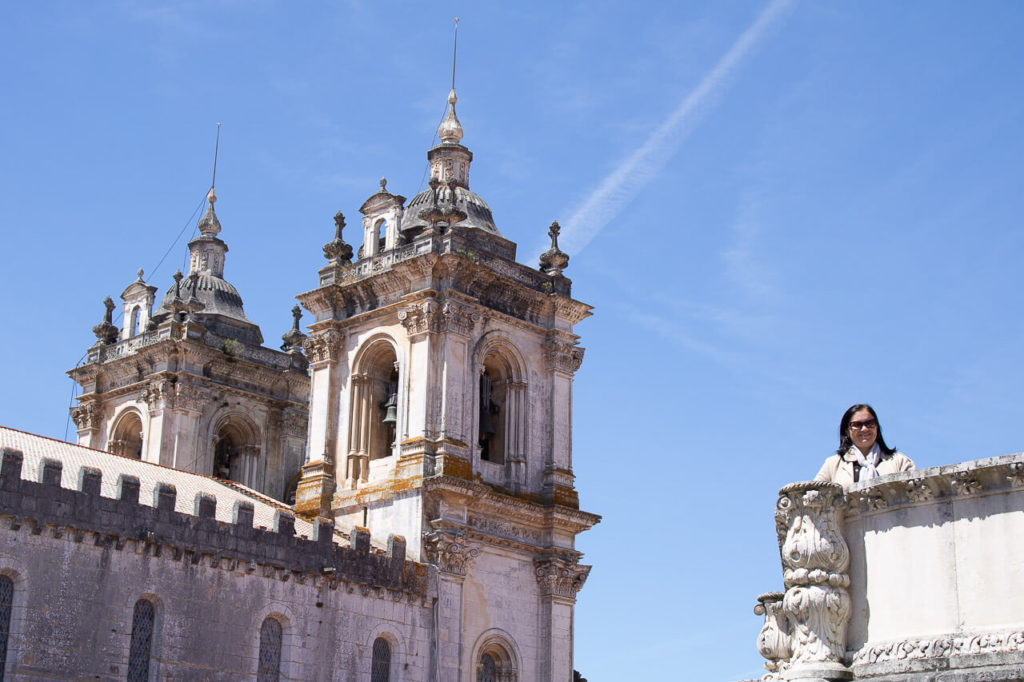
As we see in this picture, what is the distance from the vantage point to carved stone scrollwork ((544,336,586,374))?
41562 millimetres

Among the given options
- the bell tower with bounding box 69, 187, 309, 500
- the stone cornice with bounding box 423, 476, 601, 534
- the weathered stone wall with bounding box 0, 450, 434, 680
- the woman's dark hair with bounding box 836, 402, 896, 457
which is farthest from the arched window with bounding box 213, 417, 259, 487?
the woman's dark hair with bounding box 836, 402, 896, 457

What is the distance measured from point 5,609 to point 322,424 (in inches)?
586

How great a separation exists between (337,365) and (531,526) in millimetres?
7748

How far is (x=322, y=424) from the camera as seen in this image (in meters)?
40.7

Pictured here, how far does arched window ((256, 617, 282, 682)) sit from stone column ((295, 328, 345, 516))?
782 centimetres

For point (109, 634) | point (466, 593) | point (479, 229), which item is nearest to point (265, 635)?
point (109, 634)

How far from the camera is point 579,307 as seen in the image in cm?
4250

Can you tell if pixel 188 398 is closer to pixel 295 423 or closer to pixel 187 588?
pixel 295 423

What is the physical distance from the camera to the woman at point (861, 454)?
11531mm

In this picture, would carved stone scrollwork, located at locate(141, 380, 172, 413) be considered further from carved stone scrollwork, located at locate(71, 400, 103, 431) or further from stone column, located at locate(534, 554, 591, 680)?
stone column, located at locate(534, 554, 591, 680)

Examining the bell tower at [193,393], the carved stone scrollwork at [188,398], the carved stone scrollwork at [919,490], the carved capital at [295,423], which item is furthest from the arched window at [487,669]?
the carved stone scrollwork at [919,490]

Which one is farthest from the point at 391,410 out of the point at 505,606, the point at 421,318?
the point at 505,606

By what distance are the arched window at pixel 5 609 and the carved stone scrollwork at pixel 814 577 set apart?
1991 cm

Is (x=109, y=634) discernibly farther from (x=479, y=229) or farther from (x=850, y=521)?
(x=850, y=521)
